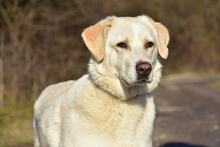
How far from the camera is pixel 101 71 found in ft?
22.8

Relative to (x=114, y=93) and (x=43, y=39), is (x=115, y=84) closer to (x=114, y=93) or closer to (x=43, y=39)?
(x=114, y=93)

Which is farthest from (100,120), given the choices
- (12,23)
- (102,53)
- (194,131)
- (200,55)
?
(200,55)

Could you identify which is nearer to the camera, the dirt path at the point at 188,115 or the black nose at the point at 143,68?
the black nose at the point at 143,68

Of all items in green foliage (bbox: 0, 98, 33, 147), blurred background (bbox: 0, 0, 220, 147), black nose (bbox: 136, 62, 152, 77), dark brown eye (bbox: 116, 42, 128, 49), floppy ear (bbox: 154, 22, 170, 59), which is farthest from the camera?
blurred background (bbox: 0, 0, 220, 147)

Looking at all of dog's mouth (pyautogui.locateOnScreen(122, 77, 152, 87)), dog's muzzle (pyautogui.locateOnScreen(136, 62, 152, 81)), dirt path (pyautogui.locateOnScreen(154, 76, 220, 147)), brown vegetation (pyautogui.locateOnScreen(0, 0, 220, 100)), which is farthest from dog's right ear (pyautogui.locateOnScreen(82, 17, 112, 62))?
brown vegetation (pyautogui.locateOnScreen(0, 0, 220, 100))

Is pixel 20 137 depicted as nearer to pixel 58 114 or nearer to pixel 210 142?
pixel 210 142

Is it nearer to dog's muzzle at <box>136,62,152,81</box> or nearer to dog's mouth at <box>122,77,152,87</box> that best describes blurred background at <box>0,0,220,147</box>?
dog's mouth at <box>122,77,152,87</box>

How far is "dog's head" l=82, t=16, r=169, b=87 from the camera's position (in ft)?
22.1

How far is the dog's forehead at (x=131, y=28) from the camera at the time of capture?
692 centimetres

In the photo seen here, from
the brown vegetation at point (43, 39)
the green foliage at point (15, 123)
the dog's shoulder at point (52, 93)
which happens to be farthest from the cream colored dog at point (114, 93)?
the brown vegetation at point (43, 39)

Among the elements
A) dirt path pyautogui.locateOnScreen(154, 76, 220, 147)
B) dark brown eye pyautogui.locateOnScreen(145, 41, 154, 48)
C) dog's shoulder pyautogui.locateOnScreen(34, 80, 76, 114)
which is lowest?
dirt path pyautogui.locateOnScreen(154, 76, 220, 147)

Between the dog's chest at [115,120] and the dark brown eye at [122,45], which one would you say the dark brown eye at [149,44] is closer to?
the dark brown eye at [122,45]

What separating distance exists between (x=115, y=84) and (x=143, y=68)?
1.39 feet

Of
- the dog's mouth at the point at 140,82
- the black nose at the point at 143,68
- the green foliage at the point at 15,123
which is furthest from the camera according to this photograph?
the green foliage at the point at 15,123
